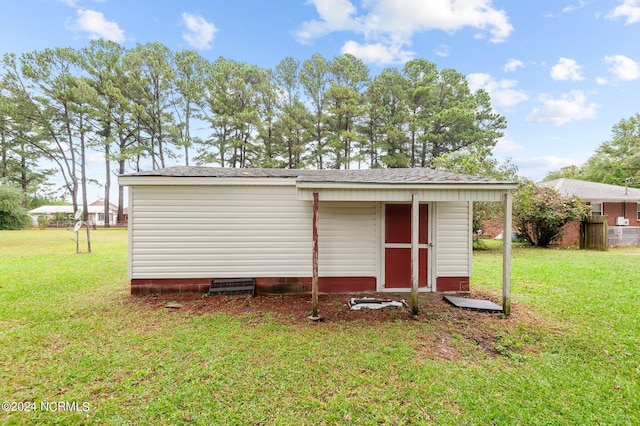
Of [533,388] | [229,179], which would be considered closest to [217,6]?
[229,179]

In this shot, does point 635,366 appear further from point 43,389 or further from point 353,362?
point 43,389

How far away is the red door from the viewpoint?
5762mm

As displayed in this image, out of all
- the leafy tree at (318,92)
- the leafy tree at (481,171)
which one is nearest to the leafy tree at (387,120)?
the leafy tree at (318,92)

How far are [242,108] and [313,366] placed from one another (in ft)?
82.3

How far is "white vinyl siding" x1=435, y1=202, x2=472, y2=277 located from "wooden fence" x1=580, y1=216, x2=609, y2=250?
36.6ft

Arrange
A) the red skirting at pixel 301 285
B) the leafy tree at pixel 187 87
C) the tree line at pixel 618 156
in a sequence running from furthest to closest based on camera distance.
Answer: the leafy tree at pixel 187 87 → the tree line at pixel 618 156 → the red skirting at pixel 301 285

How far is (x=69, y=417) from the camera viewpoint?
2332 millimetres

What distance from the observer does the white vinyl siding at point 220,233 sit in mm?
5570

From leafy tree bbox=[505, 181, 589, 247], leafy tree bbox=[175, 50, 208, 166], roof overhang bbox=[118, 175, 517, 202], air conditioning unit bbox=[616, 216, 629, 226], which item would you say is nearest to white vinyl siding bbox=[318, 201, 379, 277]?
roof overhang bbox=[118, 175, 517, 202]

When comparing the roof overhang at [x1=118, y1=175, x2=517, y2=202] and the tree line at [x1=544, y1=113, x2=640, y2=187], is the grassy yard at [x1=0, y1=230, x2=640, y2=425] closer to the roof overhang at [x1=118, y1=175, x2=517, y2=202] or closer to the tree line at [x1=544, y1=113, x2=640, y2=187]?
the roof overhang at [x1=118, y1=175, x2=517, y2=202]

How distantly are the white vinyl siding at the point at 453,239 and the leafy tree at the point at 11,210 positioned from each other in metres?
30.0

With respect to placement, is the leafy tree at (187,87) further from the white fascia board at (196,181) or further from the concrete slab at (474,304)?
the concrete slab at (474,304)

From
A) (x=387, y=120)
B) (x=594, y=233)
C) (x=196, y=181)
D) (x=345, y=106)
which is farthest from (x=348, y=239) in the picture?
(x=387, y=120)

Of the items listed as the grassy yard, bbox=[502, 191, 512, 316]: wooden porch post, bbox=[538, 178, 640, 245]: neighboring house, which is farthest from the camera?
bbox=[538, 178, 640, 245]: neighboring house
